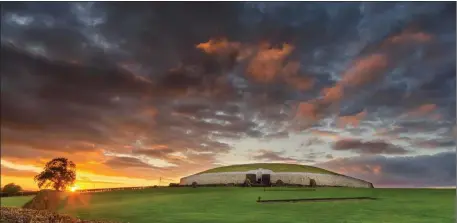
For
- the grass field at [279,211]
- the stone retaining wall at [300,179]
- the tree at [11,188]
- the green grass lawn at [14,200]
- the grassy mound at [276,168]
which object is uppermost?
the grassy mound at [276,168]

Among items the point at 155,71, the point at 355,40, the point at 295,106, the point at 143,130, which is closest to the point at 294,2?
the point at 355,40

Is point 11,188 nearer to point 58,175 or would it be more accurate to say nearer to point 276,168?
point 58,175

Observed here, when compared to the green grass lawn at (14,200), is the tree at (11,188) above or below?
above

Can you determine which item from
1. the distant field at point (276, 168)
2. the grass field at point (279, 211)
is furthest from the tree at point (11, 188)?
the distant field at point (276, 168)

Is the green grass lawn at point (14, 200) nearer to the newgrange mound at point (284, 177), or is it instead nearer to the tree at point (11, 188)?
the tree at point (11, 188)

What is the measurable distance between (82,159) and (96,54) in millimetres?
5492

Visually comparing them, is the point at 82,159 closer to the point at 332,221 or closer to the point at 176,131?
the point at 176,131

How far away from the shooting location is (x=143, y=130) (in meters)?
23.4

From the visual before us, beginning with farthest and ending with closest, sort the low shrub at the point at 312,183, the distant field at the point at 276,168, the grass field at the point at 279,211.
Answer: the low shrub at the point at 312,183 → the distant field at the point at 276,168 → the grass field at the point at 279,211

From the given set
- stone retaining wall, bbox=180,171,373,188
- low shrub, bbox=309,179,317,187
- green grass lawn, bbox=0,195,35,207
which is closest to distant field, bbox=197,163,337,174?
stone retaining wall, bbox=180,171,373,188

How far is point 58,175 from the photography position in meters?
24.5

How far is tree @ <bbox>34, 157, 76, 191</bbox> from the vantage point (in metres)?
23.8

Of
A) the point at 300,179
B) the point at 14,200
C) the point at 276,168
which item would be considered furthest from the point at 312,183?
the point at 14,200

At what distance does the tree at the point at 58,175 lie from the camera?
23812mm
